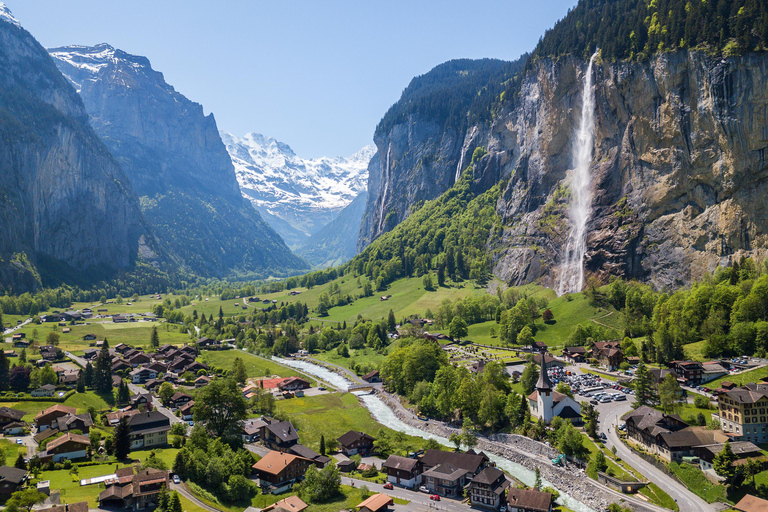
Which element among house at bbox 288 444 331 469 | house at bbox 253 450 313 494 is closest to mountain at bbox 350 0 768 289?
house at bbox 288 444 331 469

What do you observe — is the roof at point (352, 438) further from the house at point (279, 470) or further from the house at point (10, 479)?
the house at point (10, 479)

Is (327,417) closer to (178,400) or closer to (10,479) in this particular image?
(178,400)

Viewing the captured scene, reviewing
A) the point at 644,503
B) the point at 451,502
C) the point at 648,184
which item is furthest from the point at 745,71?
the point at 451,502

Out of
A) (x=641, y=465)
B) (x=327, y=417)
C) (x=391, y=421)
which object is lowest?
(x=391, y=421)

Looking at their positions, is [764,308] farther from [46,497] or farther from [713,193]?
[46,497]

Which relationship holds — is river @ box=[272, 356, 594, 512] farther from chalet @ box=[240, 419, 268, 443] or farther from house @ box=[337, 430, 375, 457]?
chalet @ box=[240, 419, 268, 443]

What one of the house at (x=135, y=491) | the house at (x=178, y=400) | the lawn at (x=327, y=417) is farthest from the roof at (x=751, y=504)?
the house at (x=178, y=400)

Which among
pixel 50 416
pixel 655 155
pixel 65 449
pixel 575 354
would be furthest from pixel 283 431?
pixel 655 155
